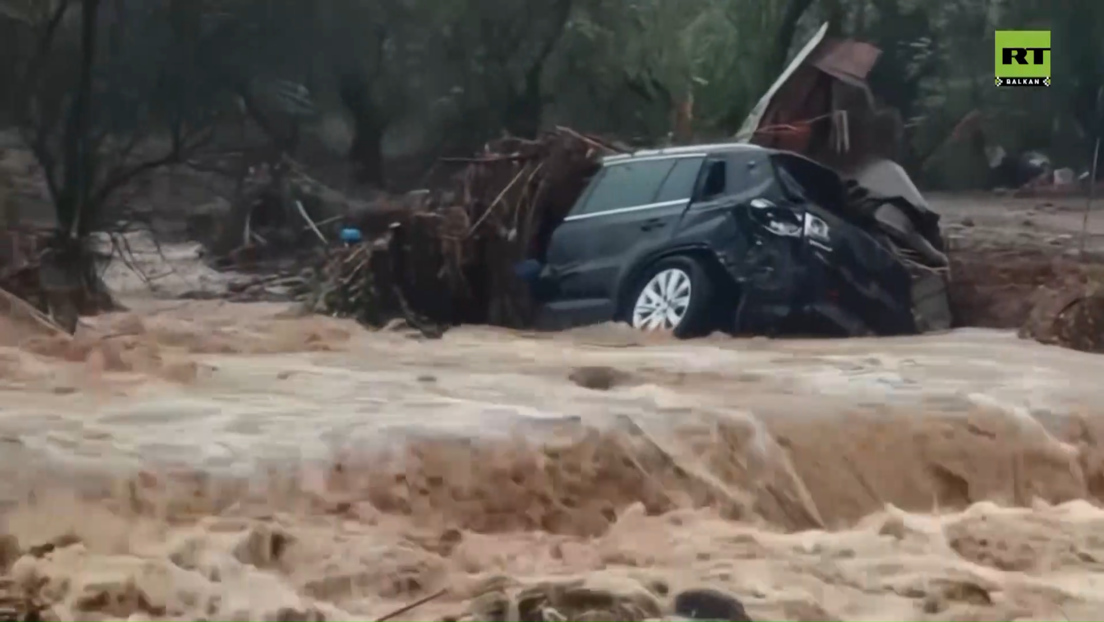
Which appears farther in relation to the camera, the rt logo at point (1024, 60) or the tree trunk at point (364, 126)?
the rt logo at point (1024, 60)

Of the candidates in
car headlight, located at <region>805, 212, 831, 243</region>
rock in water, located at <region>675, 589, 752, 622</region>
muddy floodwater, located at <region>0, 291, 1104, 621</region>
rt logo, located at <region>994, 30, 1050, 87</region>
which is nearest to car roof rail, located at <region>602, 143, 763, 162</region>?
car headlight, located at <region>805, 212, 831, 243</region>

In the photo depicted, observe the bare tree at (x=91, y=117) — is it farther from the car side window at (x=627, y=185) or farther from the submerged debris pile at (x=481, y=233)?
the car side window at (x=627, y=185)

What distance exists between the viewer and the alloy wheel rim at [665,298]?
2746 millimetres

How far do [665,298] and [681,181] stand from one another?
318 mm

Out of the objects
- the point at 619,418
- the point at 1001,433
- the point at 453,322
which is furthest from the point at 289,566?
the point at 1001,433

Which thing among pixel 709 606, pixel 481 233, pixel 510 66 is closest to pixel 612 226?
pixel 481 233

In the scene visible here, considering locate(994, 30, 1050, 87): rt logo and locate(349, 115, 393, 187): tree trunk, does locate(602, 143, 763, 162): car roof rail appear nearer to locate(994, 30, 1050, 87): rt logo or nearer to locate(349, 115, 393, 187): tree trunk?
locate(349, 115, 393, 187): tree trunk

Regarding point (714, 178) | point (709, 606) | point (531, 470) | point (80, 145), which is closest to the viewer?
point (709, 606)

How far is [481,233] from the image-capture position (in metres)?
2.82

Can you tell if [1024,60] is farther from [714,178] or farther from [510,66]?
[510,66]

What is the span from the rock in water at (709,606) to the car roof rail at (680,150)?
1277mm

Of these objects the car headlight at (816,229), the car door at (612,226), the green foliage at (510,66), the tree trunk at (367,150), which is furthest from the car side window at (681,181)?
the tree trunk at (367,150)

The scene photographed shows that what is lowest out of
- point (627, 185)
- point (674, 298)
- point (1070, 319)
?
point (1070, 319)

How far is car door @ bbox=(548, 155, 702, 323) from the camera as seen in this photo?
109 inches
